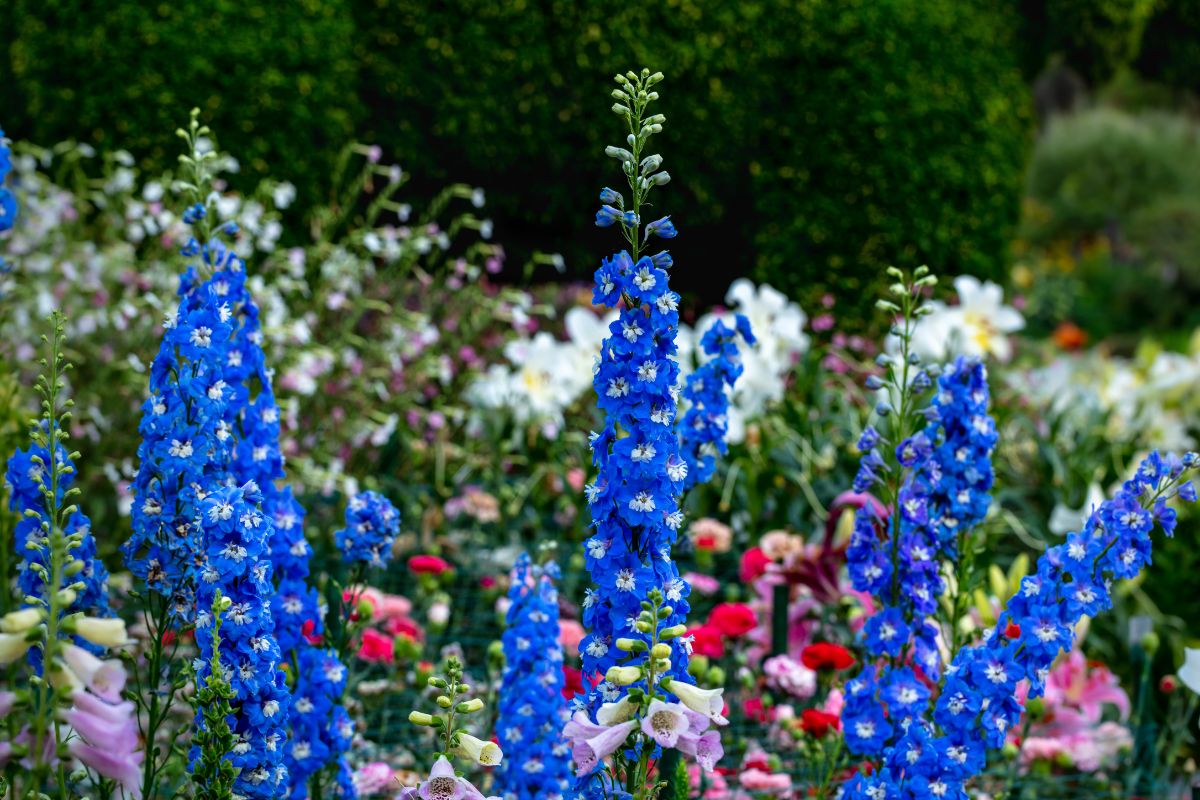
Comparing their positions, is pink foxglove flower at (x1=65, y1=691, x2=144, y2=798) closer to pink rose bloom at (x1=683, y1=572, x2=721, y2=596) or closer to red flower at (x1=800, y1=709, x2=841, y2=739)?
red flower at (x1=800, y1=709, x2=841, y2=739)

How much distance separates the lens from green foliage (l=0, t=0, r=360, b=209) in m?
4.78

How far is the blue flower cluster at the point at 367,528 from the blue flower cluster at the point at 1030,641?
0.75 meters

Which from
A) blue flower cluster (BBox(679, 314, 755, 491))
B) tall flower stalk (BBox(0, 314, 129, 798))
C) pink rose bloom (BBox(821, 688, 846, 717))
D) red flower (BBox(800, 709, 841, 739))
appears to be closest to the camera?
tall flower stalk (BBox(0, 314, 129, 798))

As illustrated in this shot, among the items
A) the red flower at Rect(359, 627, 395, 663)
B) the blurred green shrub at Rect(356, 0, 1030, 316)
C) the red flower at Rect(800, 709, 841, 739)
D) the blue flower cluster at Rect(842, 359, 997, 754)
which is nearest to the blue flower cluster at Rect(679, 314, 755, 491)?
the blue flower cluster at Rect(842, 359, 997, 754)

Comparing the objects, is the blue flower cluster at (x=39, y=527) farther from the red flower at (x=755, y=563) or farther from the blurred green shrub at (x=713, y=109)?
the blurred green shrub at (x=713, y=109)

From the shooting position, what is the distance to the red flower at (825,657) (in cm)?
239

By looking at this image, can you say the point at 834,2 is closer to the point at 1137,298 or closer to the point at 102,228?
the point at 102,228

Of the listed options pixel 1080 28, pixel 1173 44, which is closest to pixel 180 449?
pixel 1080 28

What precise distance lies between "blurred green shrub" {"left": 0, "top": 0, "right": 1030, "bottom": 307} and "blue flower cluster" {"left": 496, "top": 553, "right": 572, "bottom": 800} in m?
3.54

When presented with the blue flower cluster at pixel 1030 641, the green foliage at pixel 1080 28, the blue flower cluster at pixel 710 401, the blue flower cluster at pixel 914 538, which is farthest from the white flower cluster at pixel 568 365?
the green foliage at pixel 1080 28

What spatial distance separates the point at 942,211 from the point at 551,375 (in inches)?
88.8

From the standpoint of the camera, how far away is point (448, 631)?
127 inches

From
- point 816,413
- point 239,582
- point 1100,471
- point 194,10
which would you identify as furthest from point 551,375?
point 239,582

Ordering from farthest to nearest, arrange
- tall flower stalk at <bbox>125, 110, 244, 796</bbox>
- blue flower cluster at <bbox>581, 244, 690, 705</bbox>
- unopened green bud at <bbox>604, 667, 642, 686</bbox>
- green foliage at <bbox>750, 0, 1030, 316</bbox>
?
green foliage at <bbox>750, 0, 1030, 316</bbox> → tall flower stalk at <bbox>125, 110, 244, 796</bbox> → blue flower cluster at <bbox>581, 244, 690, 705</bbox> → unopened green bud at <bbox>604, 667, 642, 686</bbox>
